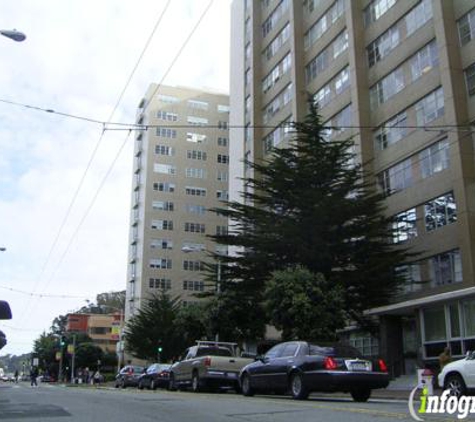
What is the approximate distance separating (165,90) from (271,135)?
45.8m

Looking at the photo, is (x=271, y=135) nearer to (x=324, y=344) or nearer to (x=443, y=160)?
(x=443, y=160)

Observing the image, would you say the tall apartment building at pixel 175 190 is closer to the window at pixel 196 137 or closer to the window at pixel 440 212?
the window at pixel 196 137

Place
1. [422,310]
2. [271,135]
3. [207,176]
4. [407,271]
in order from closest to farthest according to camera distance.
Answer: [422,310]
[407,271]
[271,135]
[207,176]

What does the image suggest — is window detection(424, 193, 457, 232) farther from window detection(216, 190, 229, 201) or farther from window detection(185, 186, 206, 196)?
window detection(216, 190, 229, 201)

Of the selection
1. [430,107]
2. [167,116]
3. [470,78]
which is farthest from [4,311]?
[167,116]

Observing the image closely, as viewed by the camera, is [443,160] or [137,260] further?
[137,260]

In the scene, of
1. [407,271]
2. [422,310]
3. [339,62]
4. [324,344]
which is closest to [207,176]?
[339,62]

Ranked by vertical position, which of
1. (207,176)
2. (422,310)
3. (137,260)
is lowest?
(422,310)

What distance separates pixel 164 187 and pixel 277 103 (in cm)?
4186

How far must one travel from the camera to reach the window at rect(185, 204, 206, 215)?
9919cm

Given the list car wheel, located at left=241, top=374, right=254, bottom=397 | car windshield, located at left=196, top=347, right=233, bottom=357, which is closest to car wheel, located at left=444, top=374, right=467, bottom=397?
car wheel, located at left=241, top=374, right=254, bottom=397

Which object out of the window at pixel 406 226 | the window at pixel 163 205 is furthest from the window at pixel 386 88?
the window at pixel 163 205

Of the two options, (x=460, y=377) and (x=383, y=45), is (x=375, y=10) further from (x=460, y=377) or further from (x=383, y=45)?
(x=460, y=377)

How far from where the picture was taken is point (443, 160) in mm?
35469
